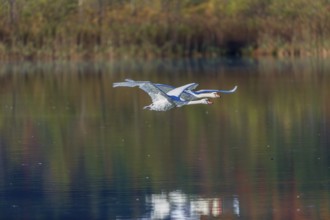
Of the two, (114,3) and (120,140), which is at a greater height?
(114,3)

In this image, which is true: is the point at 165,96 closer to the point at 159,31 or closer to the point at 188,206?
the point at 188,206

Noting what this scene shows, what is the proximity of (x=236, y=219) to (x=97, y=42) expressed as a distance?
36.1 meters

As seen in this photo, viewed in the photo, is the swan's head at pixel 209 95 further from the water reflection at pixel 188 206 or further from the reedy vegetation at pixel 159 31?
the reedy vegetation at pixel 159 31

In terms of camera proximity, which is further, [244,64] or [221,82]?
[244,64]

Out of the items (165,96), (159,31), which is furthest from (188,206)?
(159,31)

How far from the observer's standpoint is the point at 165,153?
18.9 m

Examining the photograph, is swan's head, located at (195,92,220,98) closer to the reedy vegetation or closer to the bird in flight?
the bird in flight

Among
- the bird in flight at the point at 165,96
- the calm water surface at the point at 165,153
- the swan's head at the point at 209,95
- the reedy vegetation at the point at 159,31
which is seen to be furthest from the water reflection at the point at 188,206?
the reedy vegetation at the point at 159,31

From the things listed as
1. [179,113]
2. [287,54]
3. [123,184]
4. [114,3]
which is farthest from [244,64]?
[123,184]

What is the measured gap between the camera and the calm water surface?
14.3 metres

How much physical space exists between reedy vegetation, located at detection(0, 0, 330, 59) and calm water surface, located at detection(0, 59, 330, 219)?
Result: 1331cm

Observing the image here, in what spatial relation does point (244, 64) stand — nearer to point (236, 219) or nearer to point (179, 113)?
point (179, 113)

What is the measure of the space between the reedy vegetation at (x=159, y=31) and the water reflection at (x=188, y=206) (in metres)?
32.6

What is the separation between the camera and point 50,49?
4756 cm
